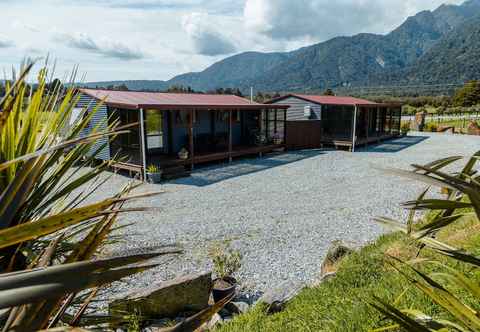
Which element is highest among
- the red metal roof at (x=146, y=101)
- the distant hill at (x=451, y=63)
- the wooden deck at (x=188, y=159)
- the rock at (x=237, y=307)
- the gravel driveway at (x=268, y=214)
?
the distant hill at (x=451, y=63)

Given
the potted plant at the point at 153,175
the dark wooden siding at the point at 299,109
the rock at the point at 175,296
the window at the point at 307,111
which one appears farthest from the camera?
the window at the point at 307,111

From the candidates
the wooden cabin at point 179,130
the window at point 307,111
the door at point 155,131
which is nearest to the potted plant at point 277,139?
the wooden cabin at point 179,130

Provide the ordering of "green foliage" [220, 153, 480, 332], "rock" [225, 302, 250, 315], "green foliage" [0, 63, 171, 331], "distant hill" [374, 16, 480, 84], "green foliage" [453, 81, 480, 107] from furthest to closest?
"distant hill" [374, 16, 480, 84] < "green foliage" [453, 81, 480, 107] < "rock" [225, 302, 250, 315] < "green foliage" [220, 153, 480, 332] < "green foliage" [0, 63, 171, 331]

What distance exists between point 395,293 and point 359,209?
5.53m

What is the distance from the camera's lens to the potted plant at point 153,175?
36.7ft

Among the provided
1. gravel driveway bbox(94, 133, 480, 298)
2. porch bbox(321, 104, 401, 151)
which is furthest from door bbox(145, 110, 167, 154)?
porch bbox(321, 104, 401, 151)

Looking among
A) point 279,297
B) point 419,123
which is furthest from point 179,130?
point 419,123

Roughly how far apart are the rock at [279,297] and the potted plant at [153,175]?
294 inches

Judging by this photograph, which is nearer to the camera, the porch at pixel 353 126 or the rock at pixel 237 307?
the rock at pixel 237 307

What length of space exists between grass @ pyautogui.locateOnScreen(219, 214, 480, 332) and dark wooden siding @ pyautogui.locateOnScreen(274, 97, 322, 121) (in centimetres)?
1470

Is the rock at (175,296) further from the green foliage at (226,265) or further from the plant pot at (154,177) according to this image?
the plant pot at (154,177)

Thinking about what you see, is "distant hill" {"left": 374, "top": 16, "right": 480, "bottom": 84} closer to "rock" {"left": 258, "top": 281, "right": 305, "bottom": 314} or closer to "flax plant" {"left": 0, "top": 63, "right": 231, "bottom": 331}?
"rock" {"left": 258, "top": 281, "right": 305, "bottom": 314}

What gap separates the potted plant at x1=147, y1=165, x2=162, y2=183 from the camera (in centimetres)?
1117

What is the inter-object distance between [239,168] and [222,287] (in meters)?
8.98
